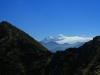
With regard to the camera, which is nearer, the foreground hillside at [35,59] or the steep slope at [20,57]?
the foreground hillside at [35,59]

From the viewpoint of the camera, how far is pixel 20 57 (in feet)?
468

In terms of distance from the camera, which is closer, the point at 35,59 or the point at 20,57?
the point at 35,59

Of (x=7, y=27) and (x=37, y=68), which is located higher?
(x=7, y=27)

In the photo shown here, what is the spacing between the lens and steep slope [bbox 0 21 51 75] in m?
133

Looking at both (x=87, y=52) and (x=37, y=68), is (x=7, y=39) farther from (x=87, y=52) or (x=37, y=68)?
(x=87, y=52)

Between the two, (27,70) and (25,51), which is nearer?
(27,70)

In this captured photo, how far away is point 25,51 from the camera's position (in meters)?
148

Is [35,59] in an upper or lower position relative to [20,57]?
lower

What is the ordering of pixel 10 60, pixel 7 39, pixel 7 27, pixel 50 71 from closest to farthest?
pixel 50 71 → pixel 10 60 → pixel 7 39 → pixel 7 27

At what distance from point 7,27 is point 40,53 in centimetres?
5696

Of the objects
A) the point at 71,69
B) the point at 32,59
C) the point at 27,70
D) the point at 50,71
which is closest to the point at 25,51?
the point at 32,59

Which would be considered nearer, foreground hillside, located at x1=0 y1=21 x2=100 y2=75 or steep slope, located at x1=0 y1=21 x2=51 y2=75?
foreground hillside, located at x1=0 y1=21 x2=100 y2=75

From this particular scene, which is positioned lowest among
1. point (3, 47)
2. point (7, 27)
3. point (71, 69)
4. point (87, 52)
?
point (71, 69)

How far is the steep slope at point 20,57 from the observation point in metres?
133
